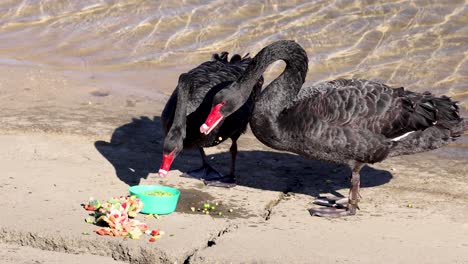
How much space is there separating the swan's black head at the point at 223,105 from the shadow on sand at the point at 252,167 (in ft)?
2.69

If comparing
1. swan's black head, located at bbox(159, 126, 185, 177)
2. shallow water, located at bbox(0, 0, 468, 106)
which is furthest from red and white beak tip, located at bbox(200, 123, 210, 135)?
shallow water, located at bbox(0, 0, 468, 106)

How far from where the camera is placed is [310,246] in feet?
18.1

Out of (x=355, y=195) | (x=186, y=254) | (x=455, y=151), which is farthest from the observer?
(x=455, y=151)

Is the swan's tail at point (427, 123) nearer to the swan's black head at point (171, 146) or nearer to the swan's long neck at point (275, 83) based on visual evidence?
the swan's long neck at point (275, 83)

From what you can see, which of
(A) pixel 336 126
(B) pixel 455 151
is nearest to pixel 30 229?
(A) pixel 336 126

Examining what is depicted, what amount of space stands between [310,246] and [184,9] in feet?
27.4

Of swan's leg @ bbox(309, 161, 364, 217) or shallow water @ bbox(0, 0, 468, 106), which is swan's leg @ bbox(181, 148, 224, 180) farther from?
shallow water @ bbox(0, 0, 468, 106)

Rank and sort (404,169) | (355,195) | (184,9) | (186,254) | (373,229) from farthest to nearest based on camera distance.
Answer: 1. (184,9)
2. (404,169)
3. (355,195)
4. (373,229)
5. (186,254)

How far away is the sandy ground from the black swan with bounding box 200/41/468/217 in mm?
420

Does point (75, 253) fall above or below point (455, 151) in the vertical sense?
above

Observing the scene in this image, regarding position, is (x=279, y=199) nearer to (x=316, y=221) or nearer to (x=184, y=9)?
(x=316, y=221)

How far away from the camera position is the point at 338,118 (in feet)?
20.9

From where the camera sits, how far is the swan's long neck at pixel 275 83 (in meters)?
6.52

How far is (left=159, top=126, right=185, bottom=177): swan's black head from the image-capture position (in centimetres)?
637
